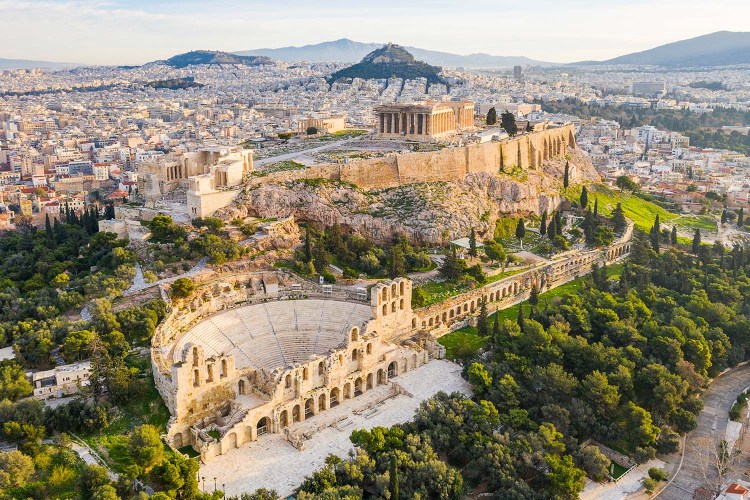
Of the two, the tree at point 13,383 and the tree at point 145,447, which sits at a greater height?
the tree at point 13,383

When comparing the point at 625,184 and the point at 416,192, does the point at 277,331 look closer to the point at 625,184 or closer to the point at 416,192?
the point at 416,192

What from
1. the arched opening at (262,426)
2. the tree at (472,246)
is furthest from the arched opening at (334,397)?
the tree at (472,246)

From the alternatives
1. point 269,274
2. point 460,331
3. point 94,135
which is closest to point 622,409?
point 460,331

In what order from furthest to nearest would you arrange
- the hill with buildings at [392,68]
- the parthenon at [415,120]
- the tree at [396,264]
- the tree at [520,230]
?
the hill with buildings at [392,68] < the parthenon at [415,120] < the tree at [520,230] < the tree at [396,264]

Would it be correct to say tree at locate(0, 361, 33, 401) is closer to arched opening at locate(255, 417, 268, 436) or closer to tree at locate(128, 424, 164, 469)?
tree at locate(128, 424, 164, 469)

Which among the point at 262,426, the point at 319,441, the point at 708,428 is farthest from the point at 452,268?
the point at 262,426

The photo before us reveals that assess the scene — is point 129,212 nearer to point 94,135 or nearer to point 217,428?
point 217,428

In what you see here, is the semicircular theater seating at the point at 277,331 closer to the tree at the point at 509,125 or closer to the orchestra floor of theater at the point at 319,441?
the orchestra floor of theater at the point at 319,441
